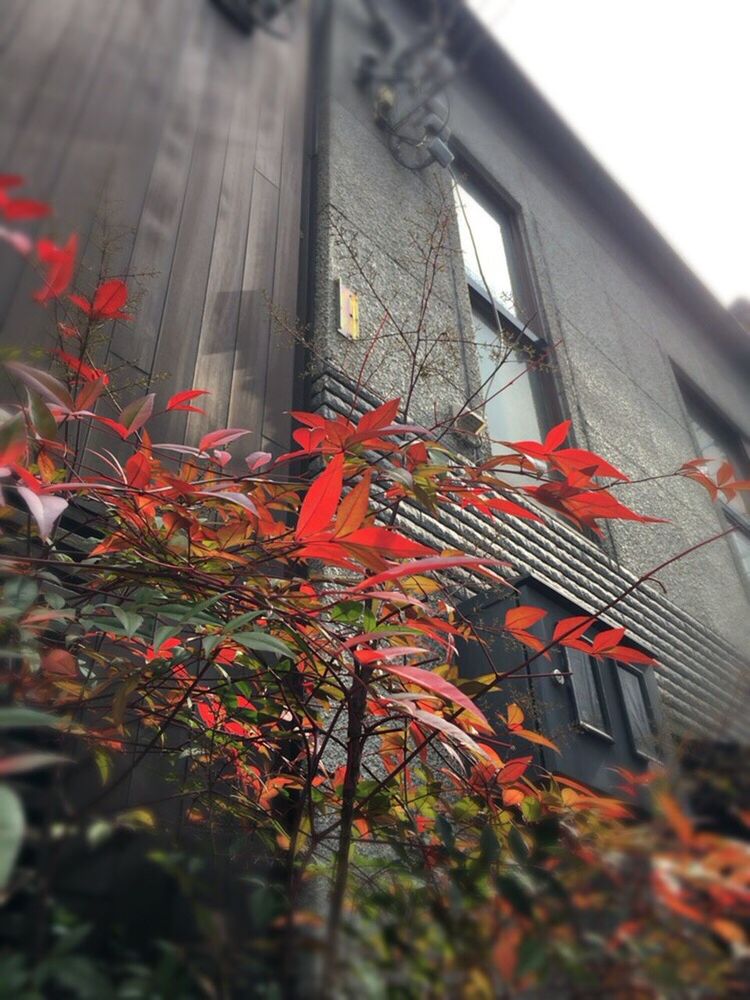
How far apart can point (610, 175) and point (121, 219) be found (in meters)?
4.64

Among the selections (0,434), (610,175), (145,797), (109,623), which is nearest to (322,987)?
(0,434)

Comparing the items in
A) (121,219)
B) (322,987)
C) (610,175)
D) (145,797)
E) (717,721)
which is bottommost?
(322,987)

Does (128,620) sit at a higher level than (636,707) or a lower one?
lower

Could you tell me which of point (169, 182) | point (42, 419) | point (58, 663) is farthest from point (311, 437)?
point (169, 182)

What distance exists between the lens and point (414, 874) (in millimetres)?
690

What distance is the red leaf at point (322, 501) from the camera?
2.62 feet

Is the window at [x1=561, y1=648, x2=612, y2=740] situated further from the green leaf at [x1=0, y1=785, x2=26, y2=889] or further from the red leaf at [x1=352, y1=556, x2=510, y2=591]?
the green leaf at [x1=0, y1=785, x2=26, y2=889]

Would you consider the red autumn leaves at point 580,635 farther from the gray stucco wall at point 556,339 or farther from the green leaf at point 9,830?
the green leaf at point 9,830

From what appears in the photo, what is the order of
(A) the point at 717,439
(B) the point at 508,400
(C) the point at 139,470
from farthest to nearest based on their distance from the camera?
1. (A) the point at 717,439
2. (B) the point at 508,400
3. (C) the point at 139,470

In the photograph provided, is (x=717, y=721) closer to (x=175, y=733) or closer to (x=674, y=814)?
(x=674, y=814)

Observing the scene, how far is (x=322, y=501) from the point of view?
807 millimetres

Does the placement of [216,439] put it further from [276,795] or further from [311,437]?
[276,795]

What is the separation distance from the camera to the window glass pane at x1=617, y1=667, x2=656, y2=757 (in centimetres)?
226

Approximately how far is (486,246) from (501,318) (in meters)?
0.60
